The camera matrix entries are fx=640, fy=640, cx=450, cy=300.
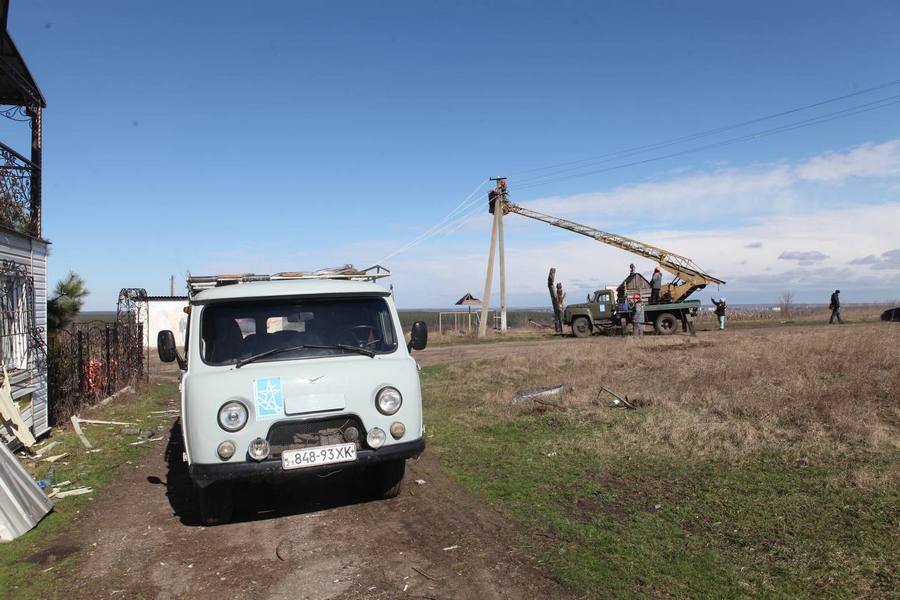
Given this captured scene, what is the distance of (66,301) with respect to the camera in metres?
14.2

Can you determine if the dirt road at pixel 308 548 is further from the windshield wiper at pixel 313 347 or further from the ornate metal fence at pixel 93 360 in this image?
the ornate metal fence at pixel 93 360

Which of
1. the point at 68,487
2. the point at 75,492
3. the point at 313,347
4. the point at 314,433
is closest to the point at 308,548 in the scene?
the point at 314,433

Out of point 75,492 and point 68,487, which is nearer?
point 75,492

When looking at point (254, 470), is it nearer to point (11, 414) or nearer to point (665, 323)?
point (11, 414)

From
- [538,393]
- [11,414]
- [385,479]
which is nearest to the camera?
[385,479]

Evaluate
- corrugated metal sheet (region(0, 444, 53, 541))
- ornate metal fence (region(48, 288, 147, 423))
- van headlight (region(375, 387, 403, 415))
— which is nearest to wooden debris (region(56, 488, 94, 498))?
corrugated metal sheet (region(0, 444, 53, 541))

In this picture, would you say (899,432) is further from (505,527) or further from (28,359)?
(28,359)

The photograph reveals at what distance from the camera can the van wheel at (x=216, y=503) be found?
5.47 metres

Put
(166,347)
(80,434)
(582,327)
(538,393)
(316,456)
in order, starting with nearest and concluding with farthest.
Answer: (316,456), (166,347), (80,434), (538,393), (582,327)

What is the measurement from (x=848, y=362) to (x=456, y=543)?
9.47m

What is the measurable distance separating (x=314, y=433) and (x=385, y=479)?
1165 millimetres

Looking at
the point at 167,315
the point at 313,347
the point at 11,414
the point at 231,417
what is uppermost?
the point at 167,315

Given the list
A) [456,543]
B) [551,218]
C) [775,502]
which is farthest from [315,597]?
[551,218]

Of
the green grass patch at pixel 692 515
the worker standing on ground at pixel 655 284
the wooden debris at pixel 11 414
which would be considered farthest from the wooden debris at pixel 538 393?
the worker standing on ground at pixel 655 284
